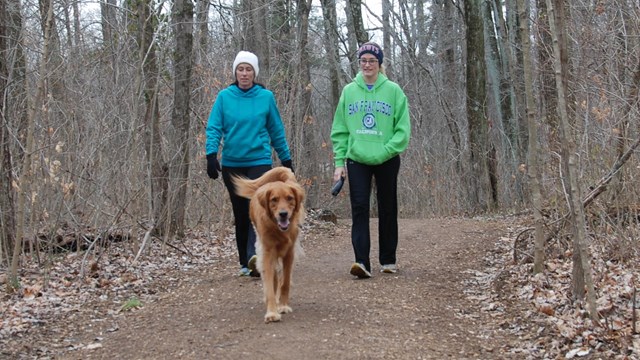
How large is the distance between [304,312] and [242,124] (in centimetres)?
219

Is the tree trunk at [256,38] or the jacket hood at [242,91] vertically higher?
the tree trunk at [256,38]

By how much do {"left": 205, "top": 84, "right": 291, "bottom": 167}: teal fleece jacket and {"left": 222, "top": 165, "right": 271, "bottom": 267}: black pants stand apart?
6 cm

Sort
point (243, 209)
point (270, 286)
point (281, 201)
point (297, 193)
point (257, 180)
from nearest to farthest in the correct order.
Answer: point (270, 286), point (281, 201), point (297, 193), point (257, 180), point (243, 209)

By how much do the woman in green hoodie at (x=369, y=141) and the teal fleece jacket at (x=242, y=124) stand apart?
749 mm

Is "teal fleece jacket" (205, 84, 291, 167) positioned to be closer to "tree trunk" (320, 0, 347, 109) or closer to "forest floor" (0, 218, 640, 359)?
"forest floor" (0, 218, 640, 359)

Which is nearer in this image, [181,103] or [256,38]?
[181,103]

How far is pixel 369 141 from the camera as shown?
22.2ft

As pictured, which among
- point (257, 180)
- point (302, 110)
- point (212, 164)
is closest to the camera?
point (257, 180)

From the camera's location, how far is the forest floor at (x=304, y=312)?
4785 millimetres

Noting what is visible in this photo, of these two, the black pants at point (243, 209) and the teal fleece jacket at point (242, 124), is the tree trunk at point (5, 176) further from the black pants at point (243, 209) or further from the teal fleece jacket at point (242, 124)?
the black pants at point (243, 209)

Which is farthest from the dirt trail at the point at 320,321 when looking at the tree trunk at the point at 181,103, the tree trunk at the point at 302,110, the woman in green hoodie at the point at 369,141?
the tree trunk at the point at 302,110

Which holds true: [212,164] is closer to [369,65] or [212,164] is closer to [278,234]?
[278,234]

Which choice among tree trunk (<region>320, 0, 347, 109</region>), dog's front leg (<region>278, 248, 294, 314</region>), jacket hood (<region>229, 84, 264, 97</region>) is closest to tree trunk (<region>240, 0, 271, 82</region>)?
tree trunk (<region>320, 0, 347, 109</region>)

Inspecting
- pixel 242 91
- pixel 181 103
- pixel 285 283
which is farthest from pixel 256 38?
pixel 285 283
